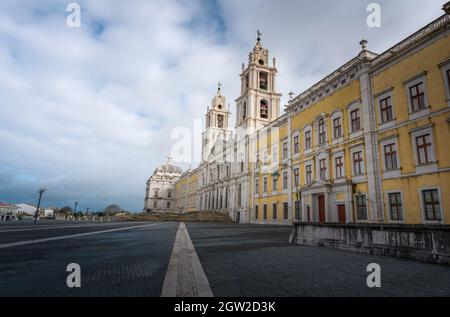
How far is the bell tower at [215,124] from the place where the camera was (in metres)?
75.4

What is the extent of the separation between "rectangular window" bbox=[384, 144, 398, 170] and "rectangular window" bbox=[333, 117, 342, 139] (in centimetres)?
483

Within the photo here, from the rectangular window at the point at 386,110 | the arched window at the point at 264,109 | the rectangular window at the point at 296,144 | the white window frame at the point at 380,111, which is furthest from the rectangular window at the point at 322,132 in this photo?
the arched window at the point at 264,109

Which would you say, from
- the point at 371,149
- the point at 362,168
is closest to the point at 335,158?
the point at 362,168

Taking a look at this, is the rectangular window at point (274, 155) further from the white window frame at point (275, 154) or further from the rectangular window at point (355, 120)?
the rectangular window at point (355, 120)

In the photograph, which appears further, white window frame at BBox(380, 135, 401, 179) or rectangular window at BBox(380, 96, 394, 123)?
rectangular window at BBox(380, 96, 394, 123)

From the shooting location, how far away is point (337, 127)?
24.0 m

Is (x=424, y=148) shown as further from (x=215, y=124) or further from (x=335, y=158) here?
(x=215, y=124)

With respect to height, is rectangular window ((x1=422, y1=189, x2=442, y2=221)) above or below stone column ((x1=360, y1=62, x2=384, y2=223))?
below

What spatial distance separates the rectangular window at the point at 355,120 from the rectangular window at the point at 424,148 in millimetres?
4972

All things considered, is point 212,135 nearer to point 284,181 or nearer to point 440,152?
point 284,181

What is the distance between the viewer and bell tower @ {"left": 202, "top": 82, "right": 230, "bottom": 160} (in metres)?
75.4

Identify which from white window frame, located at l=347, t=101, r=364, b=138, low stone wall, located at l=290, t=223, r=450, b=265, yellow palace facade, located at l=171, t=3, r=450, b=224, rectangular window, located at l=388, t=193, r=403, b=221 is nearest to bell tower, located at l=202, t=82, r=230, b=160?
yellow palace facade, located at l=171, t=3, r=450, b=224

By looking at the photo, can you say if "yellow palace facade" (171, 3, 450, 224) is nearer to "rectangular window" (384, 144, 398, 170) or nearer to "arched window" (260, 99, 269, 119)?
"rectangular window" (384, 144, 398, 170)
